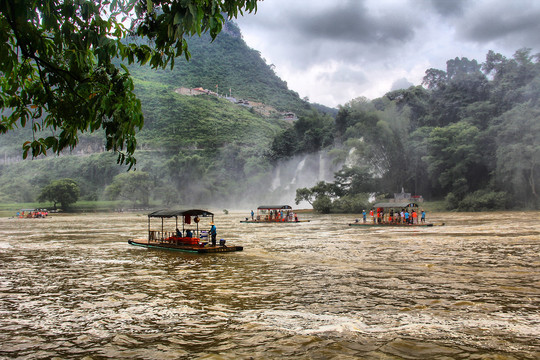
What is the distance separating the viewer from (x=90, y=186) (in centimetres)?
10750

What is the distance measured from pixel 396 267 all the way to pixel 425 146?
171 feet

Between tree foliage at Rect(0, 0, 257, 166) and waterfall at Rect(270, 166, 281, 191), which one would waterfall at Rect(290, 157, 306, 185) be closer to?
waterfall at Rect(270, 166, 281, 191)

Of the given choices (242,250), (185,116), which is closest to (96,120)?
(242,250)

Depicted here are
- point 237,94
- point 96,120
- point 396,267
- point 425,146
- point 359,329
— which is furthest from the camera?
point 237,94

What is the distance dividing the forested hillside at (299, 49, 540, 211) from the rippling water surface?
39.9 metres

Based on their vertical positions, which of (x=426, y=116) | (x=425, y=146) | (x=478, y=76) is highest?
(x=478, y=76)

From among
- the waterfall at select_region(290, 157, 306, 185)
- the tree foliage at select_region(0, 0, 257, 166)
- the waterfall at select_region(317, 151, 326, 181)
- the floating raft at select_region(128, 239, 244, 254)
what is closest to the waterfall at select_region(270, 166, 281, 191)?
the waterfall at select_region(290, 157, 306, 185)

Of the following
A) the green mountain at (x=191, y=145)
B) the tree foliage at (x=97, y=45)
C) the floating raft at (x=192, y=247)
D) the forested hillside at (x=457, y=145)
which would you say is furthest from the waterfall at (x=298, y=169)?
the tree foliage at (x=97, y=45)

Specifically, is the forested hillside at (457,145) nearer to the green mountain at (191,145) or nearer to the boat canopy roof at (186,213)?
the green mountain at (191,145)

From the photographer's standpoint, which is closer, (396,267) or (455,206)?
(396,267)

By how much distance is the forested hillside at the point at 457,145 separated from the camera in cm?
5212

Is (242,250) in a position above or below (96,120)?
below

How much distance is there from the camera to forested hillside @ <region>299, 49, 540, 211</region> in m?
52.1

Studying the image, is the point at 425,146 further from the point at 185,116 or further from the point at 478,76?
the point at 185,116
